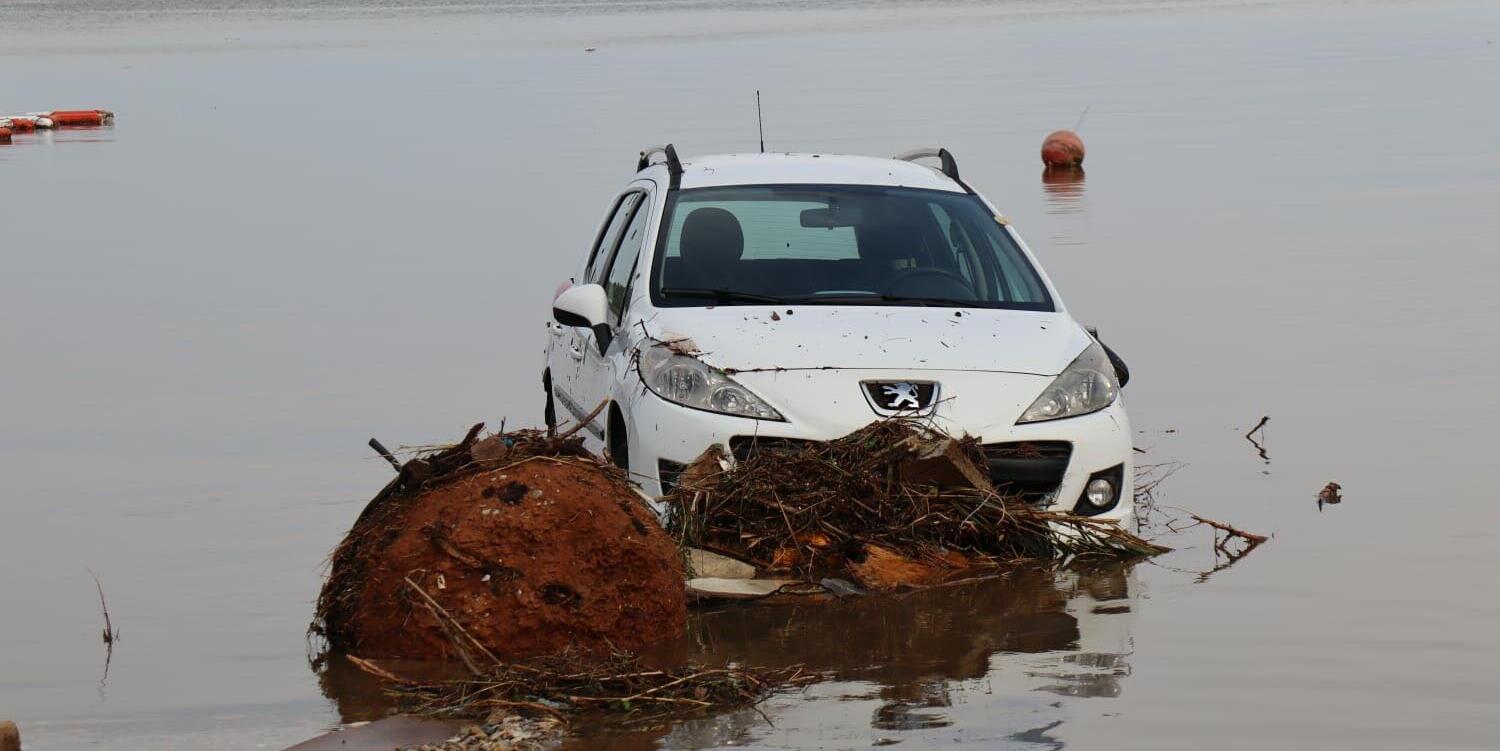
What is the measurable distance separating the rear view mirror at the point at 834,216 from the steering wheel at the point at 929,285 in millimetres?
467

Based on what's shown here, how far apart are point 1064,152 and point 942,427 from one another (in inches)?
711

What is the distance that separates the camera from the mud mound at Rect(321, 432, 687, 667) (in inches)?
269

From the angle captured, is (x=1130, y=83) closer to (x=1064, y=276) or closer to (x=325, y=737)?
(x=1064, y=276)

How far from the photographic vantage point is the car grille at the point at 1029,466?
784 cm

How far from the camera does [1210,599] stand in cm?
771

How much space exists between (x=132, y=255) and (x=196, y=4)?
7904cm

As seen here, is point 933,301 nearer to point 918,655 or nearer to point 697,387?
point 697,387

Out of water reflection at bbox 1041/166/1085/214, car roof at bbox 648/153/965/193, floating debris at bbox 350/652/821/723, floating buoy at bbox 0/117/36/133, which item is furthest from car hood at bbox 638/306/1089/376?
floating buoy at bbox 0/117/36/133

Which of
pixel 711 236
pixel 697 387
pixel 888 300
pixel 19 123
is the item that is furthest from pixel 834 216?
pixel 19 123

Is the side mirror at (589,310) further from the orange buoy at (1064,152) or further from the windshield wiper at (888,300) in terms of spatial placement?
the orange buoy at (1064,152)

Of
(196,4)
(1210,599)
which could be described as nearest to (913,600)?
(1210,599)

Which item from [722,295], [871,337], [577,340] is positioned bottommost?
[871,337]

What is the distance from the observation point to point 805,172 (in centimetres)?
969

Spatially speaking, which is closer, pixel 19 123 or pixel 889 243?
pixel 889 243
